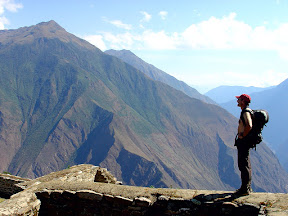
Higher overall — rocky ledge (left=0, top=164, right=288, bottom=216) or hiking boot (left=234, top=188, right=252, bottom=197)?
hiking boot (left=234, top=188, right=252, bottom=197)

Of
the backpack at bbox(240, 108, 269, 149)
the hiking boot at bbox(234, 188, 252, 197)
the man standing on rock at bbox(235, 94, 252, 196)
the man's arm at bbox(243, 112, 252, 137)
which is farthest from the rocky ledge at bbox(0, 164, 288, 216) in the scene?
the man's arm at bbox(243, 112, 252, 137)

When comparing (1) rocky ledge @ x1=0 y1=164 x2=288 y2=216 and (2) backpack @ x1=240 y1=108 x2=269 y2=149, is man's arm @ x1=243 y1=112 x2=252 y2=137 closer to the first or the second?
(2) backpack @ x1=240 y1=108 x2=269 y2=149

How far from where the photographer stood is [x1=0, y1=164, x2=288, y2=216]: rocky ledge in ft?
19.3

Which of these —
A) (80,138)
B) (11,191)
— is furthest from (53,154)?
(11,191)

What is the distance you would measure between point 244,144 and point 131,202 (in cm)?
335

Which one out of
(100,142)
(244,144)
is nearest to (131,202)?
(244,144)

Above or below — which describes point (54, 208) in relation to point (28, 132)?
above

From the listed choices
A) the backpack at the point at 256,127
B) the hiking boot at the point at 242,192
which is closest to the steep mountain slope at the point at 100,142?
the hiking boot at the point at 242,192

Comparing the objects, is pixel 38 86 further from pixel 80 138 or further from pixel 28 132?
pixel 80 138

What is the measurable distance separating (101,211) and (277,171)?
221 metres

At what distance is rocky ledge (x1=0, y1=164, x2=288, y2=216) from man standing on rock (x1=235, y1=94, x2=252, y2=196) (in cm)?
24

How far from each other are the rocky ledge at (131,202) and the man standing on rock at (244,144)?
0.24 m

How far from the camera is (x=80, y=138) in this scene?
542ft

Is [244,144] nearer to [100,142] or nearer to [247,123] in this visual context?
[247,123]
